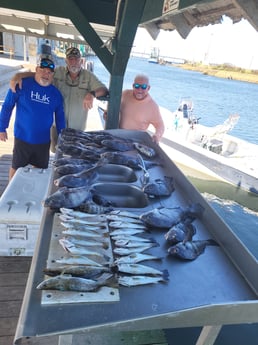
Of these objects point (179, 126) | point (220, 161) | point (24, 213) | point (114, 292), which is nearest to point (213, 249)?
point (114, 292)

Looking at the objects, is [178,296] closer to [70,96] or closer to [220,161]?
[70,96]

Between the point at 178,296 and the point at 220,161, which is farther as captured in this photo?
the point at 220,161

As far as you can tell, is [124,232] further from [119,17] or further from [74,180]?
[119,17]

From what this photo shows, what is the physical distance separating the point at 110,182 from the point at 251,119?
105ft

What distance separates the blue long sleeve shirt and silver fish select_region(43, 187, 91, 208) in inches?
68.2

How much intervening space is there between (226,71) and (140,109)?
9058 cm

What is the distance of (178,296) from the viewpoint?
48.9 inches

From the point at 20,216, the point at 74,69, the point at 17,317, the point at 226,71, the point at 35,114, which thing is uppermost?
the point at 74,69

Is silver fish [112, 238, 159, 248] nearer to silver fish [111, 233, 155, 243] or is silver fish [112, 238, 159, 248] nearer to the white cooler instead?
silver fish [111, 233, 155, 243]

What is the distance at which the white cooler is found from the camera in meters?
2.52

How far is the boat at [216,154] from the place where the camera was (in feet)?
37.8

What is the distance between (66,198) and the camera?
1811 millimetres

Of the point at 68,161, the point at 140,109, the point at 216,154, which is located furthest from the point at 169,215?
the point at 216,154

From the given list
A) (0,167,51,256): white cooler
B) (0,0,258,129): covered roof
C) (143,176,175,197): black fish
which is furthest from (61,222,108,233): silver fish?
(0,0,258,129): covered roof
